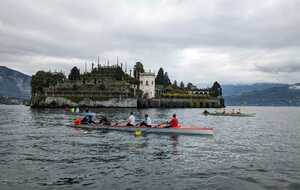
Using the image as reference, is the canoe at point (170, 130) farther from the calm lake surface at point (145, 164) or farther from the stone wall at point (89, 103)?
the stone wall at point (89, 103)

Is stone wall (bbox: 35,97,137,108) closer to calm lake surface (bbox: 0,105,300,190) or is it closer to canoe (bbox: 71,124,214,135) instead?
canoe (bbox: 71,124,214,135)

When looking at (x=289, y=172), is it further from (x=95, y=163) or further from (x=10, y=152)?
(x=10, y=152)

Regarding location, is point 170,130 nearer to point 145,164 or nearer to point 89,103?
point 145,164

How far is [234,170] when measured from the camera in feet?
78.3

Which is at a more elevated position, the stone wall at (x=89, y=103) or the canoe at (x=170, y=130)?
the stone wall at (x=89, y=103)

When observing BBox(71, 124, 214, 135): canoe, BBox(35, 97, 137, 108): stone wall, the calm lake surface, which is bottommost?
the calm lake surface

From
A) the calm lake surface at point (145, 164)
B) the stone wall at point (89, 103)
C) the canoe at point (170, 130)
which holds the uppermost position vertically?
the stone wall at point (89, 103)

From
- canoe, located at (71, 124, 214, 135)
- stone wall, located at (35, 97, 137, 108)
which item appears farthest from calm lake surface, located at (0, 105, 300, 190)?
stone wall, located at (35, 97, 137, 108)

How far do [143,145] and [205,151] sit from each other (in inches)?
249

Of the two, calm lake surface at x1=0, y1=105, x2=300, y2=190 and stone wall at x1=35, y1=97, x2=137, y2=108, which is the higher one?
stone wall at x1=35, y1=97, x2=137, y2=108

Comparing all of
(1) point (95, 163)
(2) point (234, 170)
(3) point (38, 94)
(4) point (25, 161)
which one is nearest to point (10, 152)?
(4) point (25, 161)

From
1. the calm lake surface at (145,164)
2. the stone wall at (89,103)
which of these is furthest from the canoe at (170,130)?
the stone wall at (89,103)

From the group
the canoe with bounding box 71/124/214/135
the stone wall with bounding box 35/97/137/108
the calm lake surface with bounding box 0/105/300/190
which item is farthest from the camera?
the stone wall with bounding box 35/97/137/108

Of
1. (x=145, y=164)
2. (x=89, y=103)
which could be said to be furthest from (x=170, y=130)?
(x=89, y=103)
